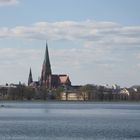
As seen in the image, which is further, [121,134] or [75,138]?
[121,134]

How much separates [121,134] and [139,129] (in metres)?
7.44

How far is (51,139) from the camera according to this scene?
54.7 meters

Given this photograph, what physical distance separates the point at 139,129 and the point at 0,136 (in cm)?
1779

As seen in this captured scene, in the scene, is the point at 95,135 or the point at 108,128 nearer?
the point at 95,135

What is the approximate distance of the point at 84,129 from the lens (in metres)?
67.0

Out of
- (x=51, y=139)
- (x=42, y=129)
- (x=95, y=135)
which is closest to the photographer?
(x=51, y=139)

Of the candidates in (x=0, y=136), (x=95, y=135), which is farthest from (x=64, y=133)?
(x=0, y=136)

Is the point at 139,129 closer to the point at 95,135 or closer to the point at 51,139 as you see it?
the point at 95,135

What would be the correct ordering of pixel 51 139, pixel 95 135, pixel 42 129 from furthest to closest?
pixel 42 129
pixel 95 135
pixel 51 139

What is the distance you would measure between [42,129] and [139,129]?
10826mm

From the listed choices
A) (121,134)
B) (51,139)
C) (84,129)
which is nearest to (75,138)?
(51,139)

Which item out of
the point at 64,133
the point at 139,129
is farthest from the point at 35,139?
the point at 139,129

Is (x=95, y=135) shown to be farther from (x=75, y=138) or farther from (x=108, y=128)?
(x=108, y=128)

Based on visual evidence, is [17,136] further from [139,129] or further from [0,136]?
[139,129]
